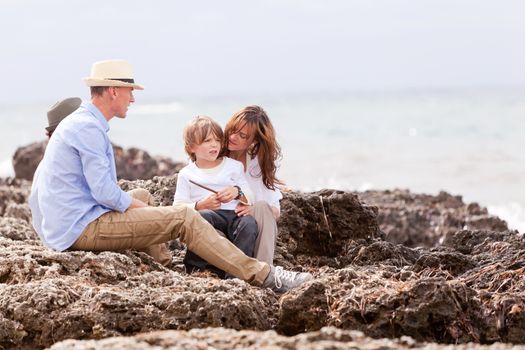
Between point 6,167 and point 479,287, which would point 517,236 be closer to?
point 479,287

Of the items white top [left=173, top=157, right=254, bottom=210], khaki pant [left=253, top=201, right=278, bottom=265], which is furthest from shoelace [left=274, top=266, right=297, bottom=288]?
white top [left=173, top=157, right=254, bottom=210]

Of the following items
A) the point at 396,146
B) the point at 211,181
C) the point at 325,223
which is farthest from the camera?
the point at 396,146

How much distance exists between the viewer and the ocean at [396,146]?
96.6 ft

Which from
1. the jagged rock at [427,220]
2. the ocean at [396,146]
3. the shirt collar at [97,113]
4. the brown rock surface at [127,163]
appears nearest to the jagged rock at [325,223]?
the shirt collar at [97,113]

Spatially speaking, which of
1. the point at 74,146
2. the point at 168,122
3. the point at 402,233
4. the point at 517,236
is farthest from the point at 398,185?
the point at 168,122

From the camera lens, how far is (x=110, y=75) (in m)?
7.27

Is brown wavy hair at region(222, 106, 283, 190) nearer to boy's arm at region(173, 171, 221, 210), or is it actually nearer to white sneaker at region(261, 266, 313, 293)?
boy's arm at region(173, 171, 221, 210)

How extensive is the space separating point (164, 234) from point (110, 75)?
1113 mm

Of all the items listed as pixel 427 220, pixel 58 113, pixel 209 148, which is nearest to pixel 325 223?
pixel 209 148

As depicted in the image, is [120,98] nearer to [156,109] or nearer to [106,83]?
[106,83]

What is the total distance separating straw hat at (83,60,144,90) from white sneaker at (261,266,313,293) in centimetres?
159

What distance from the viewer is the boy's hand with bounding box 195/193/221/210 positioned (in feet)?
24.2

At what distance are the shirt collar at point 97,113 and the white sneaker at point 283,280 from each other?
4.76 ft

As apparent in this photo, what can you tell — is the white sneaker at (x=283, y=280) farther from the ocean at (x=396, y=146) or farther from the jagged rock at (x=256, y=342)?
the ocean at (x=396, y=146)
